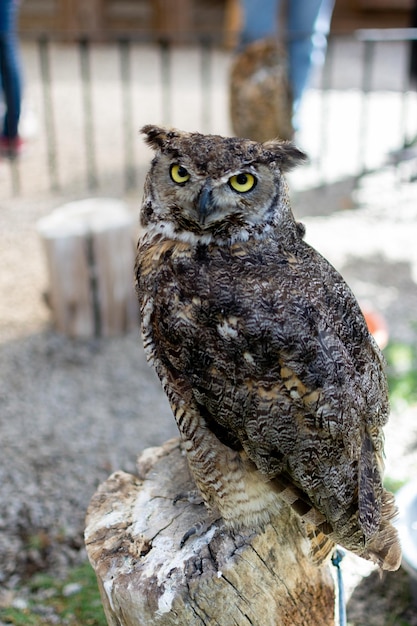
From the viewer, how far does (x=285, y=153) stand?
176cm

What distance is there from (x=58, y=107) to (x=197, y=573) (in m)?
7.12

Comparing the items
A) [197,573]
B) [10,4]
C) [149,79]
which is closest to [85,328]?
[197,573]

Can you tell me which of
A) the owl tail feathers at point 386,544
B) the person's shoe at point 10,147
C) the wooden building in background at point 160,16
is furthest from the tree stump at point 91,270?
the wooden building in background at point 160,16

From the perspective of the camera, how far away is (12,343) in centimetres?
399

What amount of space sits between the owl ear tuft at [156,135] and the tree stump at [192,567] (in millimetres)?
951

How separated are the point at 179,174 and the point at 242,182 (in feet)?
0.51

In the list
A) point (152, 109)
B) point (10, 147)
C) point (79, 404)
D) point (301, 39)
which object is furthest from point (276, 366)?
point (152, 109)

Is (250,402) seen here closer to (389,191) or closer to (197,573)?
(197,573)

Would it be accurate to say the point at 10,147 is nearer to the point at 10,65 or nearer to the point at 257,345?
the point at 10,65

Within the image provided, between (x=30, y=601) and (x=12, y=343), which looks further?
(x=12, y=343)

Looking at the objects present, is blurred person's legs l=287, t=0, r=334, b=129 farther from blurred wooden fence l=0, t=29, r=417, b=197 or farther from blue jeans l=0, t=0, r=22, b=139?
blue jeans l=0, t=0, r=22, b=139

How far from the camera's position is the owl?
66.0 inches

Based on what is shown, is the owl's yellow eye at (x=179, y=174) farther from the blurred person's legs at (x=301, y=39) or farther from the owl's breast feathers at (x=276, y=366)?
the blurred person's legs at (x=301, y=39)

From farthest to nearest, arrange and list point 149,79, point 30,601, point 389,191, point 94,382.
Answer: point 149,79
point 389,191
point 94,382
point 30,601
